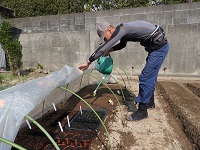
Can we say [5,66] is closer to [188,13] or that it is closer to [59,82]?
[59,82]

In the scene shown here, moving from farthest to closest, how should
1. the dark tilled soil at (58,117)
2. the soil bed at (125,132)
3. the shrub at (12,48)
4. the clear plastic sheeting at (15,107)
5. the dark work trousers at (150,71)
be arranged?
the shrub at (12,48) → the dark work trousers at (150,71) → the dark tilled soil at (58,117) → the soil bed at (125,132) → the clear plastic sheeting at (15,107)

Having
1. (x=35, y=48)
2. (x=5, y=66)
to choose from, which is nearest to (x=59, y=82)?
(x=35, y=48)

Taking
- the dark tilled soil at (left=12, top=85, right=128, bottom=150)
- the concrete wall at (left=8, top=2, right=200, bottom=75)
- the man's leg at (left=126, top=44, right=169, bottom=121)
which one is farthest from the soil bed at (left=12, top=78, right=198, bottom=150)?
the concrete wall at (left=8, top=2, right=200, bottom=75)

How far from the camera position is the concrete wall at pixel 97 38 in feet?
16.5

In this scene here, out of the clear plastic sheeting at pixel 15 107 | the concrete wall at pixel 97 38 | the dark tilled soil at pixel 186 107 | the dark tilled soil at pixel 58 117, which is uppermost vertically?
the concrete wall at pixel 97 38

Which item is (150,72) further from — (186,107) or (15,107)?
(15,107)

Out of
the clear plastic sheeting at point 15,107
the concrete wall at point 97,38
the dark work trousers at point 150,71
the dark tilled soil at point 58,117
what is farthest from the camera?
the concrete wall at point 97,38

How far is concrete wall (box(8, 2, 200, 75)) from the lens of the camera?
5035 mm

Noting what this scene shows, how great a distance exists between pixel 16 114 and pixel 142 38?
1.67 meters

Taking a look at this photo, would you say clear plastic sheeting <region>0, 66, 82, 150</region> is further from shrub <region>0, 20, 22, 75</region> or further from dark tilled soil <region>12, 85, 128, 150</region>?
shrub <region>0, 20, 22, 75</region>

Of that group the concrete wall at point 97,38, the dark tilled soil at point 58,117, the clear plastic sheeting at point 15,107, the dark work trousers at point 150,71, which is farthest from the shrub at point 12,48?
the dark work trousers at point 150,71

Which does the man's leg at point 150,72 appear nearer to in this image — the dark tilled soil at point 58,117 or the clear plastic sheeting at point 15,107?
the dark tilled soil at point 58,117

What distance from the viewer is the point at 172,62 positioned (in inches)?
207

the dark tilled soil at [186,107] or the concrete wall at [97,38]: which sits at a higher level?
the concrete wall at [97,38]
